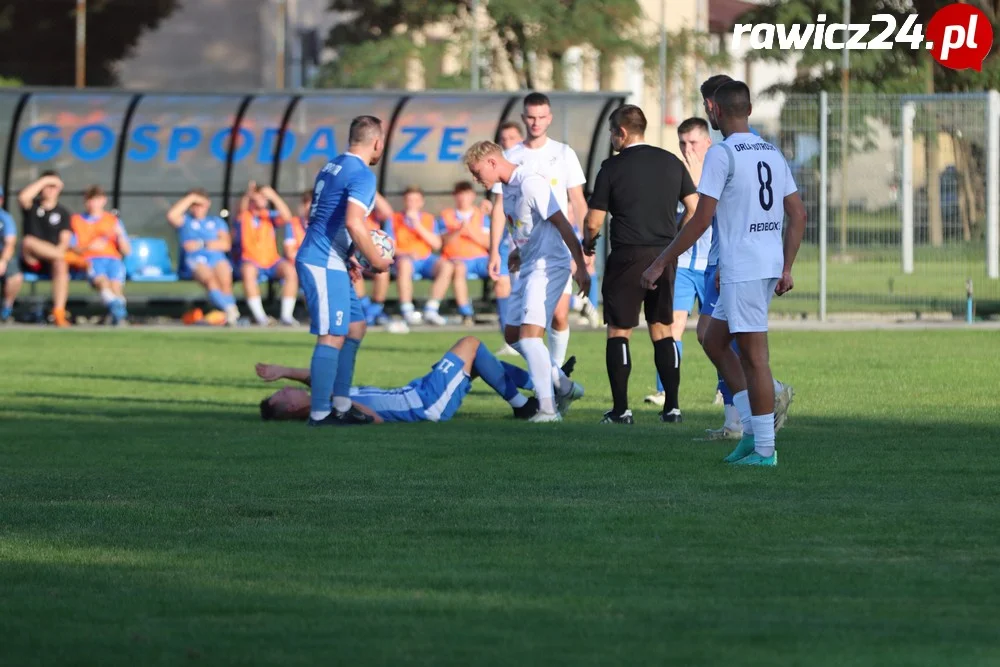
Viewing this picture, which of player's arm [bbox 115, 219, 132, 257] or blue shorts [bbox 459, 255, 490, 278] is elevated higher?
player's arm [bbox 115, 219, 132, 257]

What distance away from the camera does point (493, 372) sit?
12734 mm

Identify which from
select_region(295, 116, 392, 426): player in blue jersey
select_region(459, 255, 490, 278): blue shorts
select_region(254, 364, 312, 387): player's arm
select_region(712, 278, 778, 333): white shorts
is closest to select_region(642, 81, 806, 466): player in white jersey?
select_region(712, 278, 778, 333): white shorts

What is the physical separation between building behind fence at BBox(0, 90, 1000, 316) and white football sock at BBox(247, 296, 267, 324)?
2147mm

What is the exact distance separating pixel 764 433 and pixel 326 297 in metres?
3.74

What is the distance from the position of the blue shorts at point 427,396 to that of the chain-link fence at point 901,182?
1191 centimetres

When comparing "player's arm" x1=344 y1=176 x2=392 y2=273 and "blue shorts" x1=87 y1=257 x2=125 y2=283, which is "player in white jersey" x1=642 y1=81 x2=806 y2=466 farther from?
"blue shorts" x1=87 y1=257 x2=125 y2=283

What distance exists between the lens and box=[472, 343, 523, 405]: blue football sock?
12.7m

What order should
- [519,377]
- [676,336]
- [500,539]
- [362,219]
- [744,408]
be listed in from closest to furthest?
[500,539]
[744,408]
[362,219]
[519,377]
[676,336]

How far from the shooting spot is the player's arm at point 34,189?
24.9 meters

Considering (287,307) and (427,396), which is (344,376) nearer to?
(427,396)

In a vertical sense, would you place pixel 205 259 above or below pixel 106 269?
above

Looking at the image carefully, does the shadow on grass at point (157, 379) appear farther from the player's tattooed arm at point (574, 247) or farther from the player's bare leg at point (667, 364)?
the player's bare leg at point (667, 364)

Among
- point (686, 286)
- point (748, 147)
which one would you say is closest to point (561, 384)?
point (686, 286)

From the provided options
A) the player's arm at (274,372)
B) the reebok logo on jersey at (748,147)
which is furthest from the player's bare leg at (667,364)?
the reebok logo on jersey at (748,147)
